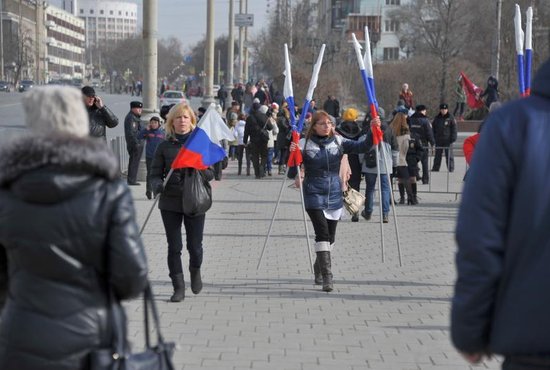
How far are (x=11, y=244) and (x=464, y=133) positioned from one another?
103 feet

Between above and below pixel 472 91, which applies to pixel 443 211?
below

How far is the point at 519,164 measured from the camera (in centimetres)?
321

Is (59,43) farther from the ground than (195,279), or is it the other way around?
(59,43)

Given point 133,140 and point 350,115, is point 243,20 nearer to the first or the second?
point 133,140

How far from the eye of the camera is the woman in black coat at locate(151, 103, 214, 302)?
28.3 ft

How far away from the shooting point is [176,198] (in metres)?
8.60

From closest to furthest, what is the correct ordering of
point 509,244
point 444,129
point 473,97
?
point 509,244, point 473,97, point 444,129

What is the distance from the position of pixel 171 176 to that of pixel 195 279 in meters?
1.03

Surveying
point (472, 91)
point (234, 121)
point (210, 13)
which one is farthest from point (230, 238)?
point (210, 13)

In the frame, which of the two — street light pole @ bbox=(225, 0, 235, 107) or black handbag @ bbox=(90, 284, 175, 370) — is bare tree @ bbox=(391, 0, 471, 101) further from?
black handbag @ bbox=(90, 284, 175, 370)

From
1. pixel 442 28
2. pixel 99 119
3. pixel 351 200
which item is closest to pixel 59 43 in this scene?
pixel 442 28

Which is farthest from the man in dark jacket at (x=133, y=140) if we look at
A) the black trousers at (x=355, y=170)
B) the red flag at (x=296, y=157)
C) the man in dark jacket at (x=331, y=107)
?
the man in dark jacket at (x=331, y=107)

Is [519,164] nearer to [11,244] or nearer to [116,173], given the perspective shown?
[116,173]

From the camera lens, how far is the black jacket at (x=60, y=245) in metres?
3.67
